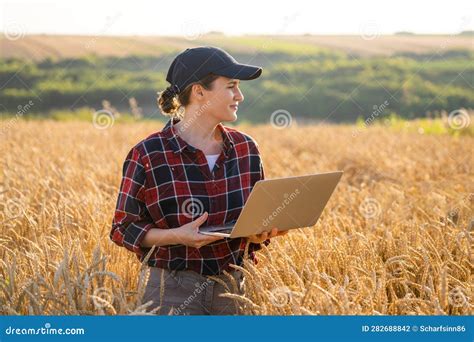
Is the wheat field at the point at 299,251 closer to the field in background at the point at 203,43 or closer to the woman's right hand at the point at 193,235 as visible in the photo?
the woman's right hand at the point at 193,235

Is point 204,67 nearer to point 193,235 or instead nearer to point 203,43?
point 193,235

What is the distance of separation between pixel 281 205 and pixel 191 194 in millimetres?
370

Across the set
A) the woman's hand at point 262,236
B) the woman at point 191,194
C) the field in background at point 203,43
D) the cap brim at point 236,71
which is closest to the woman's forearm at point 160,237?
the woman at point 191,194

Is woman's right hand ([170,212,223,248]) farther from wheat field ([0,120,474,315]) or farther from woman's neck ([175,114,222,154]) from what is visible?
woman's neck ([175,114,222,154])

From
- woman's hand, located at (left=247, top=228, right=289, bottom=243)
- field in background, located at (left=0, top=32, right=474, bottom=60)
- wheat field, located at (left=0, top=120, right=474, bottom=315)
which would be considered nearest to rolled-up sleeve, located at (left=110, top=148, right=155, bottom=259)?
wheat field, located at (left=0, top=120, right=474, bottom=315)

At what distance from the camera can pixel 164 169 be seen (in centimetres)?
323

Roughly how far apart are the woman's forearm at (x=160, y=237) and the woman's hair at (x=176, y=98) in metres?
0.54

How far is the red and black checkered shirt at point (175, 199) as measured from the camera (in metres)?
3.21

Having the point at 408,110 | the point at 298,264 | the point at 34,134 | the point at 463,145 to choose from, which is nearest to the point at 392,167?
the point at 463,145

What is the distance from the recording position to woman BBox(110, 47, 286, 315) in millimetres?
3207

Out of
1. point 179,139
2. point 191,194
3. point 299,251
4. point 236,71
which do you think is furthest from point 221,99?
point 299,251

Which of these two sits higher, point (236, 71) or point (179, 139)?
point (236, 71)

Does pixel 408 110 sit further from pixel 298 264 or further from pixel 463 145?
pixel 298 264

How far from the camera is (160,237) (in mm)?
3133
